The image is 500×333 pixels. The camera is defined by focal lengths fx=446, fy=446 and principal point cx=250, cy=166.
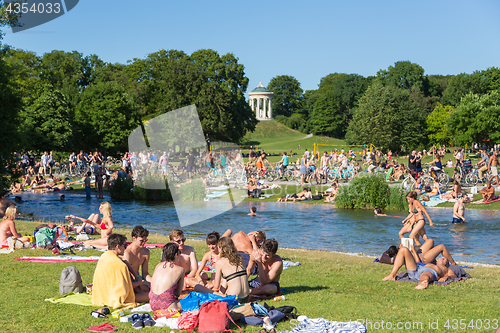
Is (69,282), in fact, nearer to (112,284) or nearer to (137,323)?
(112,284)

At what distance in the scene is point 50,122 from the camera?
4269 centimetres

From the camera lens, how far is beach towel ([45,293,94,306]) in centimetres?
639

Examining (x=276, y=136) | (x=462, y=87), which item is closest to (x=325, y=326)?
(x=462, y=87)

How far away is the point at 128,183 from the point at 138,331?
69.9 ft

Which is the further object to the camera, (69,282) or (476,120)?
(476,120)

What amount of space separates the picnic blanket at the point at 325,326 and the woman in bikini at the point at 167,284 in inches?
64.4

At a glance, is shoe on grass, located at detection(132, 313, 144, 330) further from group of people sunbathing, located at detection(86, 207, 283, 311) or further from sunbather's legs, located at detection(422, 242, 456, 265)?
sunbather's legs, located at detection(422, 242, 456, 265)

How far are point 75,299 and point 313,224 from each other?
40.8 ft

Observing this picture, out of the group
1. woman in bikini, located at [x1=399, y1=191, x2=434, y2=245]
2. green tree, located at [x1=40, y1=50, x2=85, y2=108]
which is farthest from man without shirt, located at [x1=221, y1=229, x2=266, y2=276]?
green tree, located at [x1=40, y1=50, x2=85, y2=108]

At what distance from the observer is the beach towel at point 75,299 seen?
639 centimetres

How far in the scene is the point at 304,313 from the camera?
19.5 feet

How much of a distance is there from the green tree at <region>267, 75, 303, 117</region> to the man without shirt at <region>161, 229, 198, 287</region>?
125 metres

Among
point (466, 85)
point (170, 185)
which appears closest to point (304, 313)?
point (170, 185)

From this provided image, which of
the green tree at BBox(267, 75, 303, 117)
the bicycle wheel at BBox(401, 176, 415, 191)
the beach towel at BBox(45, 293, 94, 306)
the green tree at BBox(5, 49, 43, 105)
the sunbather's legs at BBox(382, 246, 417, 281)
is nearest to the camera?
the beach towel at BBox(45, 293, 94, 306)
